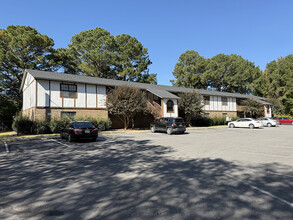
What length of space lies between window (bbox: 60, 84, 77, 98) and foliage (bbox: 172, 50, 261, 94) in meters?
35.7

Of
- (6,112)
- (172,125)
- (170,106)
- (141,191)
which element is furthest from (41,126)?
(141,191)

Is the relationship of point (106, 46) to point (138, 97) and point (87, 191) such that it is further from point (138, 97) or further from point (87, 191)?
point (87, 191)

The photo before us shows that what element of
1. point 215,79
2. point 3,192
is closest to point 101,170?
point 3,192

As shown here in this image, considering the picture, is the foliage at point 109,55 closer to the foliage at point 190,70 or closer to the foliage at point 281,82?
the foliage at point 190,70

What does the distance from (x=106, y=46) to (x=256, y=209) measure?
142ft

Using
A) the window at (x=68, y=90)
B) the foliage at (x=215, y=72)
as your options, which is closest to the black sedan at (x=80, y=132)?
the window at (x=68, y=90)

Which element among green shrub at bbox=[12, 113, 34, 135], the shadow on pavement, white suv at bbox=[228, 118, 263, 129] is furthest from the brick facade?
white suv at bbox=[228, 118, 263, 129]

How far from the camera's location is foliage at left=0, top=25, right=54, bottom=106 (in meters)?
30.7

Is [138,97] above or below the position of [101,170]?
above

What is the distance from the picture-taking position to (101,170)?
6078 millimetres

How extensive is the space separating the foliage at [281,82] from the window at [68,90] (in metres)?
47.3

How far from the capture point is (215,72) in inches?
2010

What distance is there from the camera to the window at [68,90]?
21.3 m

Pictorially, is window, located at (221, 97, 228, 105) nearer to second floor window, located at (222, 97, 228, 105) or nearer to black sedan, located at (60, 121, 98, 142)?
second floor window, located at (222, 97, 228, 105)
